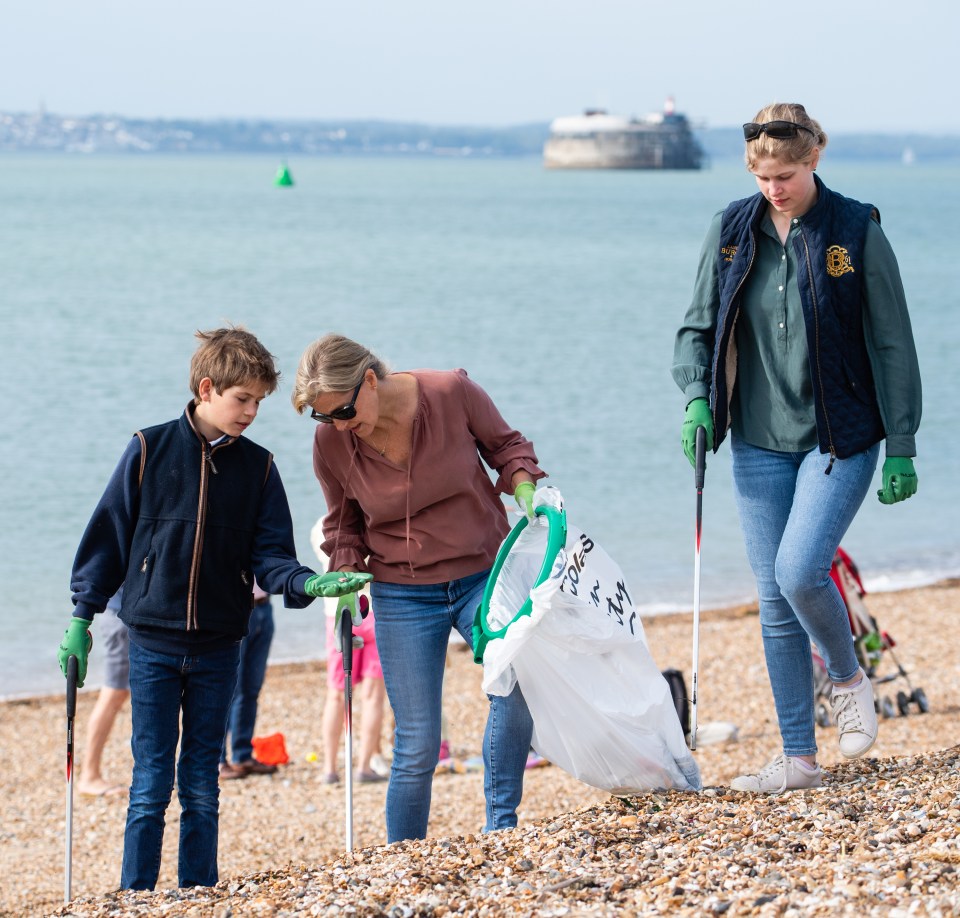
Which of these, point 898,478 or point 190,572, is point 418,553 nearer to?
point 190,572

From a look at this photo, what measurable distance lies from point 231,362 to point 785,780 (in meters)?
2.04

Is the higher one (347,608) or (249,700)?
(347,608)

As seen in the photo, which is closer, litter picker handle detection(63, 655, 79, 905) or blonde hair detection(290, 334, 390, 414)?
blonde hair detection(290, 334, 390, 414)

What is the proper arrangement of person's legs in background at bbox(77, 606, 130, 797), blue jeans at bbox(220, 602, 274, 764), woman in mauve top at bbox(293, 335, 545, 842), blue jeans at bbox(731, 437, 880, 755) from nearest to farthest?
1. blue jeans at bbox(731, 437, 880, 755)
2. woman in mauve top at bbox(293, 335, 545, 842)
3. person's legs in background at bbox(77, 606, 130, 797)
4. blue jeans at bbox(220, 602, 274, 764)

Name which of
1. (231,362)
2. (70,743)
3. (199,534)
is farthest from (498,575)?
(70,743)

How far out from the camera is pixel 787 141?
3898 mm

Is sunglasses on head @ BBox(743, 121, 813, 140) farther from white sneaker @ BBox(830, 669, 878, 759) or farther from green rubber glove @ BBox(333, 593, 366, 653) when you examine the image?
green rubber glove @ BBox(333, 593, 366, 653)

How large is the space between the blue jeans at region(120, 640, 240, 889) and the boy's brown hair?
0.81 m

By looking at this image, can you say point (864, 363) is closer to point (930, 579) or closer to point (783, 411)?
point (783, 411)

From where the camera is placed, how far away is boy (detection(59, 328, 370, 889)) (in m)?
4.10

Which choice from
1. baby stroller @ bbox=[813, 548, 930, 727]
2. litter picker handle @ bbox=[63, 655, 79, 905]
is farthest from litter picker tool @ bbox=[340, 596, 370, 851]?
baby stroller @ bbox=[813, 548, 930, 727]

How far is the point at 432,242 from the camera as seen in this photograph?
5944cm

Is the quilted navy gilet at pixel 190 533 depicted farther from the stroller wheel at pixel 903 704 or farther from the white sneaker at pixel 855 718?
the stroller wheel at pixel 903 704

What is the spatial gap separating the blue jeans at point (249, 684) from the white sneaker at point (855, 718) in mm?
3851
